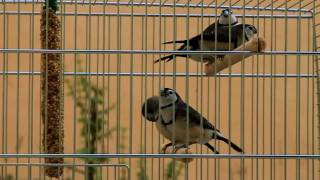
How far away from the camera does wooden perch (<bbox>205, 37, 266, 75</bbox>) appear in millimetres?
1759

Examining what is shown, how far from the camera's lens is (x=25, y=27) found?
3047mm

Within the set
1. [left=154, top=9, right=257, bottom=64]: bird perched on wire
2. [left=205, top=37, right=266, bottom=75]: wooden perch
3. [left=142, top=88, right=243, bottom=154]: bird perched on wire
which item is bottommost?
[left=142, top=88, right=243, bottom=154]: bird perched on wire

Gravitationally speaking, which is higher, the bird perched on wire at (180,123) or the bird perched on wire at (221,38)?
the bird perched on wire at (221,38)

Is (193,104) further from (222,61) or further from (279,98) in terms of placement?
(222,61)

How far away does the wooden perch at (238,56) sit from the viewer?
1759 millimetres

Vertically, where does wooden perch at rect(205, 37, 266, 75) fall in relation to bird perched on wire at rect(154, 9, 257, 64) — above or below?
below

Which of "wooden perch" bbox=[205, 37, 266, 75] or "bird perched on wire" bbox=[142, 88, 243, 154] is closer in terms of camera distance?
"wooden perch" bbox=[205, 37, 266, 75]

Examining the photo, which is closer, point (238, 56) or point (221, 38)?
point (238, 56)

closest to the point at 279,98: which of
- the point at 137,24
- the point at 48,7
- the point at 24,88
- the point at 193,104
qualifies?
the point at 193,104

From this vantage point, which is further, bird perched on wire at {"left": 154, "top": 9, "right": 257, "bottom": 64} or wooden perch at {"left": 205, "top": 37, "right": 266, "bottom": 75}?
bird perched on wire at {"left": 154, "top": 9, "right": 257, "bottom": 64}

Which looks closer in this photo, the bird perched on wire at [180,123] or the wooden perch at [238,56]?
Result: the wooden perch at [238,56]


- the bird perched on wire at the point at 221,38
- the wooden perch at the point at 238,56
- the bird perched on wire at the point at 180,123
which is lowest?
the bird perched on wire at the point at 180,123

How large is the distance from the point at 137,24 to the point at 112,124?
0.43 meters

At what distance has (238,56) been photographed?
73.2 inches
